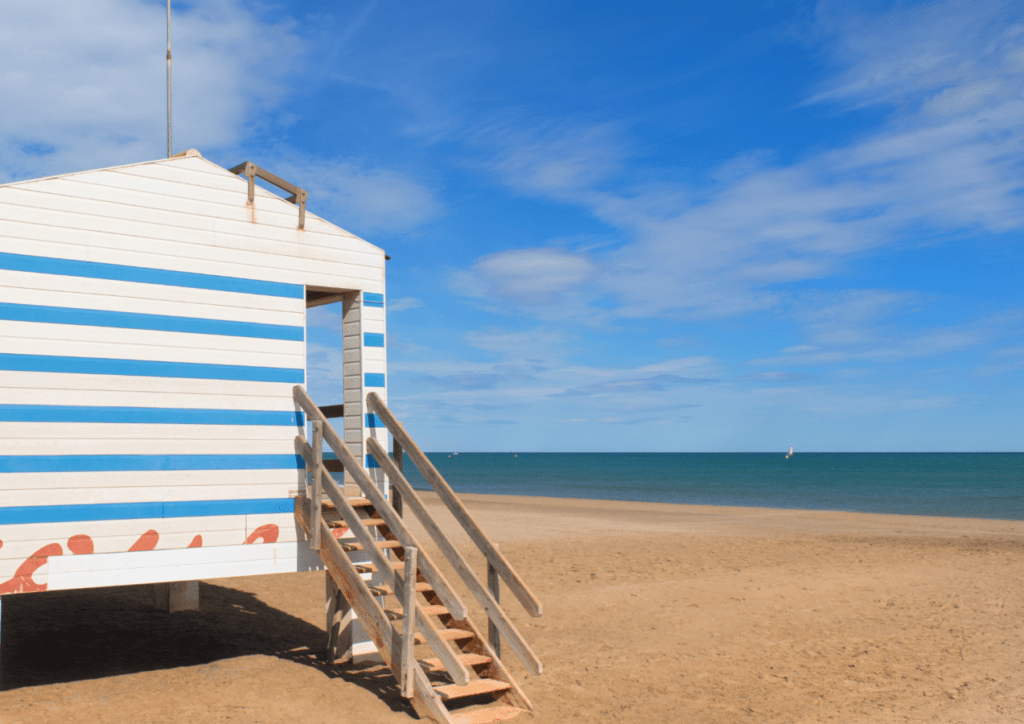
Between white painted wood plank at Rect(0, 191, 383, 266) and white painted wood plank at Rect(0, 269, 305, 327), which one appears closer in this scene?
white painted wood plank at Rect(0, 269, 305, 327)

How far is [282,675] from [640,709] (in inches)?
139

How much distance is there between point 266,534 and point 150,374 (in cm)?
189

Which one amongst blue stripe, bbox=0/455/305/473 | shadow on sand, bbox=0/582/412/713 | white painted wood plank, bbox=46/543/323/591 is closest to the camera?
blue stripe, bbox=0/455/305/473

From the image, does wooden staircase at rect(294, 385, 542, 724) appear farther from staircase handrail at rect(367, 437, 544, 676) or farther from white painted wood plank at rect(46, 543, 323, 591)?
white painted wood plank at rect(46, 543, 323, 591)

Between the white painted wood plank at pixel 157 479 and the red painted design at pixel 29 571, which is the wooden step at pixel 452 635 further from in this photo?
the red painted design at pixel 29 571

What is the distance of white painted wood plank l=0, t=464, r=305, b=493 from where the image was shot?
6.32 m

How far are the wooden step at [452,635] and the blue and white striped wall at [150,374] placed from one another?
1.59 m

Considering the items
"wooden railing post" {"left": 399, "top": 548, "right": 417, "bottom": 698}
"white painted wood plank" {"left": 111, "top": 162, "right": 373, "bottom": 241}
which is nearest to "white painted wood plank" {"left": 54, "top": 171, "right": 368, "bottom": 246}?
"white painted wood plank" {"left": 111, "top": 162, "right": 373, "bottom": 241}

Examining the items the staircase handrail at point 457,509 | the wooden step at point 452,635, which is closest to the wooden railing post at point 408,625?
the wooden step at point 452,635

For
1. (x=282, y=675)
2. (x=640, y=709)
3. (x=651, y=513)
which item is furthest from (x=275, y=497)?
(x=651, y=513)

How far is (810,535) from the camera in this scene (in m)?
20.4

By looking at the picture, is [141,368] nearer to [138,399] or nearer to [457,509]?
[138,399]

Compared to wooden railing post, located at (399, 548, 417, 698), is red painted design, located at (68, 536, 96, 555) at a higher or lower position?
higher

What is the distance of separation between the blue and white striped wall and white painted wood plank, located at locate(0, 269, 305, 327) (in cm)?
1
